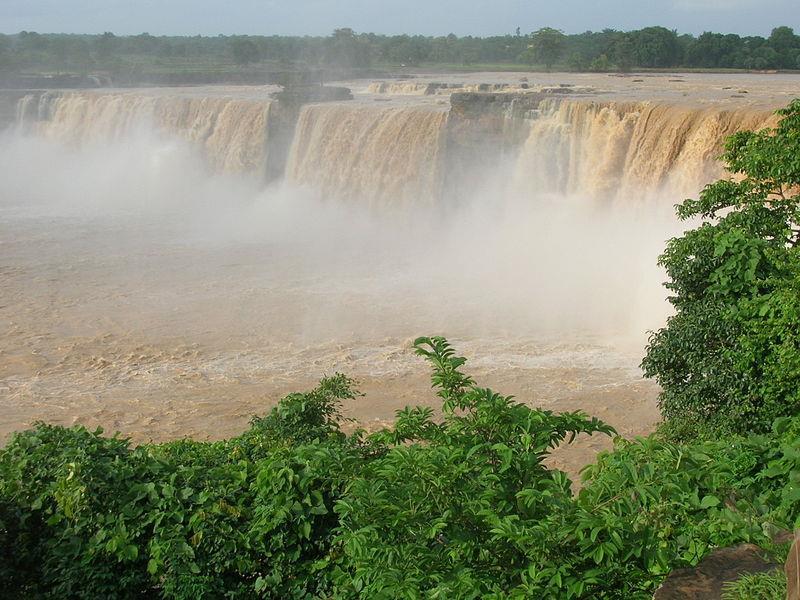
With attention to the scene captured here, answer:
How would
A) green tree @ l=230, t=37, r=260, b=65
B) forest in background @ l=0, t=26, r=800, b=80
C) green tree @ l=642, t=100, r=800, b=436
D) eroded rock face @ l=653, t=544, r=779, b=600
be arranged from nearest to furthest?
eroded rock face @ l=653, t=544, r=779, b=600 < green tree @ l=642, t=100, r=800, b=436 < forest in background @ l=0, t=26, r=800, b=80 < green tree @ l=230, t=37, r=260, b=65

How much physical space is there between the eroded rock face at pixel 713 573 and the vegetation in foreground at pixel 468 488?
0.35 feet

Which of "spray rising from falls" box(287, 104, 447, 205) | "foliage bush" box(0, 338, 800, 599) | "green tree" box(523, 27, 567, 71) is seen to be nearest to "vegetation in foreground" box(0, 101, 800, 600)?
"foliage bush" box(0, 338, 800, 599)

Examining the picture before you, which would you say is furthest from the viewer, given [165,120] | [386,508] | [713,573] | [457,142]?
[165,120]

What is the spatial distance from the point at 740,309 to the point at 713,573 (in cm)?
389

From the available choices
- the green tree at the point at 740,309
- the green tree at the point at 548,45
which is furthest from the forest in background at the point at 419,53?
the green tree at the point at 740,309

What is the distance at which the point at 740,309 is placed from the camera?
7020 millimetres

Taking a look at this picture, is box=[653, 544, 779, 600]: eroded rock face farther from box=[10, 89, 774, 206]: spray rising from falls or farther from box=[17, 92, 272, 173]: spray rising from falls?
box=[17, 92, 272, 173]: spray rising from falls

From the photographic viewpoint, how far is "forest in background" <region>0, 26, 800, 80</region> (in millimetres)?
37594

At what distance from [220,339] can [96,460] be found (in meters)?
7.60

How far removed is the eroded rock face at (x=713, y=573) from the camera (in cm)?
337

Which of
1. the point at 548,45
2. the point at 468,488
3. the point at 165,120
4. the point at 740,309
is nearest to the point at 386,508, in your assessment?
the point at 468,488

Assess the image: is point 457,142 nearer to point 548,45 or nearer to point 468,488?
point 468,488

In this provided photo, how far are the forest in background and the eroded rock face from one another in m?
34.1

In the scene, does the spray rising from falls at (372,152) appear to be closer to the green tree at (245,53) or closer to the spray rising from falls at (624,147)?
the spray rising from falls at (624,147)
